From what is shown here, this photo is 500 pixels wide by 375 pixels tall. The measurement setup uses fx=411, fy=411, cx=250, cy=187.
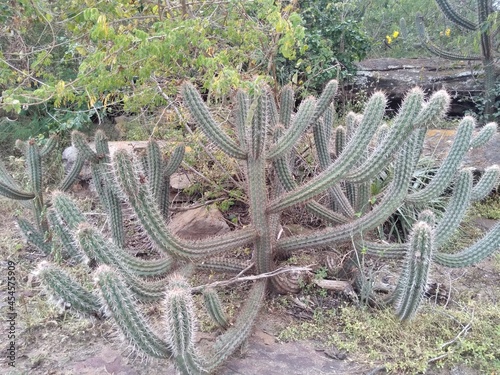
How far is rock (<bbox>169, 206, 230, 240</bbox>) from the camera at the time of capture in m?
4.08

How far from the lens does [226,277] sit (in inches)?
139

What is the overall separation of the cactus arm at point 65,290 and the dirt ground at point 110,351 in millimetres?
273

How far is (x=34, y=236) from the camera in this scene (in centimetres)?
377

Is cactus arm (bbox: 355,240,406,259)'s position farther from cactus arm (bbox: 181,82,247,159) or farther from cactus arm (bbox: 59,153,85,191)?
cactus arm (bbox: 59,153,85,191)

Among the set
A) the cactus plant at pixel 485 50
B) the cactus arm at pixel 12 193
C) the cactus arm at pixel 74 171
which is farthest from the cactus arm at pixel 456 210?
the cactus plant at pixel 485 50

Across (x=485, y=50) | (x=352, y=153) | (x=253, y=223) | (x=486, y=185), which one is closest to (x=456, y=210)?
(x=486, y=185)

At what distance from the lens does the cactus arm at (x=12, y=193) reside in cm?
368

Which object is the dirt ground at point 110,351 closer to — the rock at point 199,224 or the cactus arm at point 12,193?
the cactus arm at point 12,193

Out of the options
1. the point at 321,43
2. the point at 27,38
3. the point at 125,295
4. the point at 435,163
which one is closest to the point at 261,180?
the point at 125,295

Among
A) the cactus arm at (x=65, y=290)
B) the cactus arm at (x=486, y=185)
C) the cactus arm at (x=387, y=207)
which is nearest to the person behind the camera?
the cactus arm at (x=65, y=290)

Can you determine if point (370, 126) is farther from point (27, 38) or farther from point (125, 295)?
point (27, 38)

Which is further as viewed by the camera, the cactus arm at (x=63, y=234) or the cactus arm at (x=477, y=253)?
the cactus arm at (x=477, y=253)

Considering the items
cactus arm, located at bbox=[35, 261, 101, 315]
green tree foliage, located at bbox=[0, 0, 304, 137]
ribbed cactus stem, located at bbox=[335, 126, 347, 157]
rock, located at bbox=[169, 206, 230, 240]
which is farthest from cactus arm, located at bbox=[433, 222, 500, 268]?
cactus arm, located at bbox=[35, 261, 101, 315]

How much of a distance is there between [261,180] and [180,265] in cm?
80
